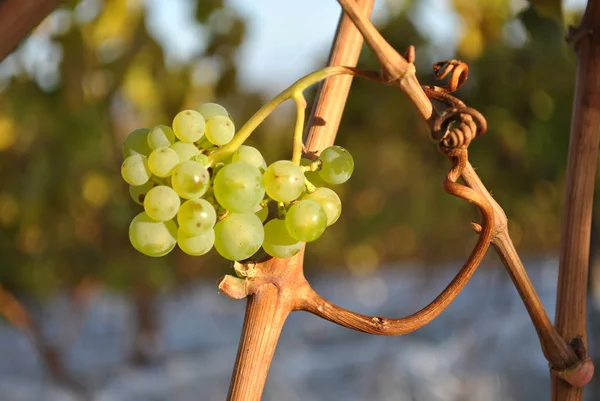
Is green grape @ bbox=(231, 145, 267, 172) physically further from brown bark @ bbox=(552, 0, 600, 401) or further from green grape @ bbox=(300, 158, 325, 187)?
brown bark @ bbox=(552, 0, 600, 401)

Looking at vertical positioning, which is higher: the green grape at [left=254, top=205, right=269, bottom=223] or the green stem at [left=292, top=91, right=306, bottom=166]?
the green stem at [left=292, top=91, right=306, bottom=166]

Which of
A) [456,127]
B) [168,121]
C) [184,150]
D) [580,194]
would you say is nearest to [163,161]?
[184,150]

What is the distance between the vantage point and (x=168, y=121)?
289 cm

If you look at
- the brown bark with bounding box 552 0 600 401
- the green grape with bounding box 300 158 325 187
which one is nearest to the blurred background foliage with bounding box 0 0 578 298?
the brown bark with bounding box 552 0 600 401

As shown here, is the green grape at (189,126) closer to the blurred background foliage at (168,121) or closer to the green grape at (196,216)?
the green grape at (196,216)

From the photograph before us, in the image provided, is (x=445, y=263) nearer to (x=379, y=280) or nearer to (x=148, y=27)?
(x=379, y=280)

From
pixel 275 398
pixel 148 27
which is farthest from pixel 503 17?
pixel 275 398

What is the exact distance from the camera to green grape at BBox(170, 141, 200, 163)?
13.9 inches

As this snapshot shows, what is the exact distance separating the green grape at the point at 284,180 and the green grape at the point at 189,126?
0.17ft

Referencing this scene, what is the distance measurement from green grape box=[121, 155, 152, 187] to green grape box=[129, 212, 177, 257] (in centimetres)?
2

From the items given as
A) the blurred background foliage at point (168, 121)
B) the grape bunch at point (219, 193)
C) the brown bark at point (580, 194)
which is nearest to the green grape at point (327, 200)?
the grape bunch at point (219, 193)

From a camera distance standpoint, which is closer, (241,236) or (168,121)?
(241,236)

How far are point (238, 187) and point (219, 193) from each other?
16mm

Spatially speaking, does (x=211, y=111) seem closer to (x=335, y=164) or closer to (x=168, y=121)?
(x=335, y=164)
